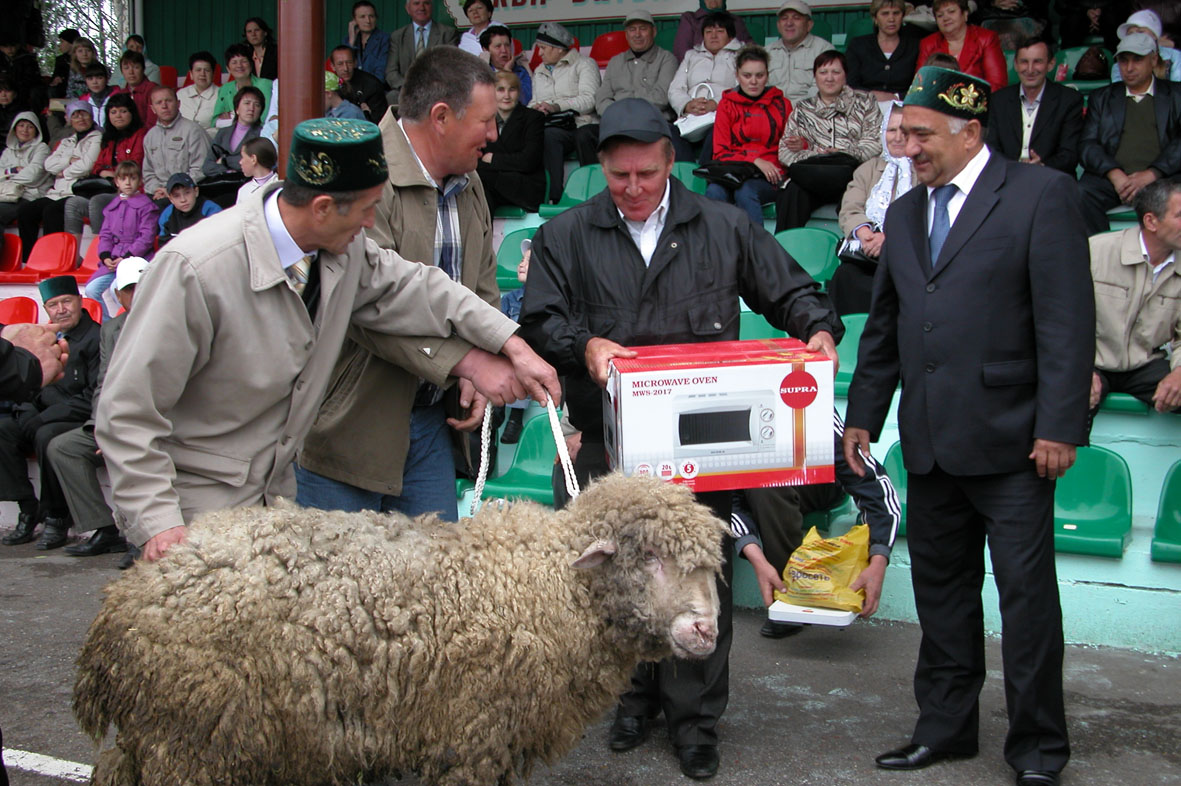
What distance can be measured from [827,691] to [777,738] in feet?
1.98

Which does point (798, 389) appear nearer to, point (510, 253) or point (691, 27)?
point (510, 253)

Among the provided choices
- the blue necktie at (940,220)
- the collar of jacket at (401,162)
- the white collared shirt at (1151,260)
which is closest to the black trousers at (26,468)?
the collar of jacket at (401,162)

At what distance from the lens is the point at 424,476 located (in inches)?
145

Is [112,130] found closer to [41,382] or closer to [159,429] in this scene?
[41,382]

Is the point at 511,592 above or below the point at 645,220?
below

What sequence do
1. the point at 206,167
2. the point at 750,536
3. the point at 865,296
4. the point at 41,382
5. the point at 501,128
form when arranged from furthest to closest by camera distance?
the point at 206,167 < the point at 501,128 < the point at 865,296 < the point at 750,536 < the point at 41,382

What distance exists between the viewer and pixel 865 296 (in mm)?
7320

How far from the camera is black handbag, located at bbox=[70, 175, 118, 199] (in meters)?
12.0

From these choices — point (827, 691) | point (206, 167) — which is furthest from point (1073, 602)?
point (206, 167)

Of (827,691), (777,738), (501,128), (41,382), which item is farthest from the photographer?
(501,128)

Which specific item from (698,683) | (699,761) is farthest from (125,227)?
(699,761)

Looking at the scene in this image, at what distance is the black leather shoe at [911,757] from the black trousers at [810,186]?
5384 mm

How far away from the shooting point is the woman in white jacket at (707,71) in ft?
32.9

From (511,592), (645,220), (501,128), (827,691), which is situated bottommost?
(827,691)
